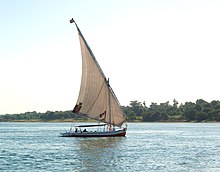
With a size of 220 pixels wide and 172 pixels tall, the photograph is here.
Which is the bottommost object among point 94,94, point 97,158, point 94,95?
point 97,158

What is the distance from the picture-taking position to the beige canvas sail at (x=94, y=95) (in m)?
85.9

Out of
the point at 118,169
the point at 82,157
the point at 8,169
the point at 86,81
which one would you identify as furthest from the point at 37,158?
the point at 86,81

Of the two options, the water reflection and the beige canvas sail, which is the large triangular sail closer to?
the beige canvas sail

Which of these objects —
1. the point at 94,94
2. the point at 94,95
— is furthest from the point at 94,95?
the point at 94,94

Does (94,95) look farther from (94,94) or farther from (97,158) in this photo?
(97,158)

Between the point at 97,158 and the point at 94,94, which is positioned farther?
the point at 94,94

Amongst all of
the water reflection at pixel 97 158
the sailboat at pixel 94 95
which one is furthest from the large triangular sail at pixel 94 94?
the water reflection at pixel 97 158

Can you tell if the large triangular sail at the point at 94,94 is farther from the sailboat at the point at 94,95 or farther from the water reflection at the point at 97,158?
the water reflection at the point at 97,158

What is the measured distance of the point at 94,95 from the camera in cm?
8700

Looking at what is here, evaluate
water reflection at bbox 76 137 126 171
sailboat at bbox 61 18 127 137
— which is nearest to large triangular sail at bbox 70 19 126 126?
sailboat at bbox 61 18 127 137

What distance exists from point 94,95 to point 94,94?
0.67 ft

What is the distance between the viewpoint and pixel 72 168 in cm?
4597

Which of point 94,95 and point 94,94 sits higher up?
point 94,94

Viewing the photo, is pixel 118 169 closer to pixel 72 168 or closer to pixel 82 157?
→ pixel 72 168
